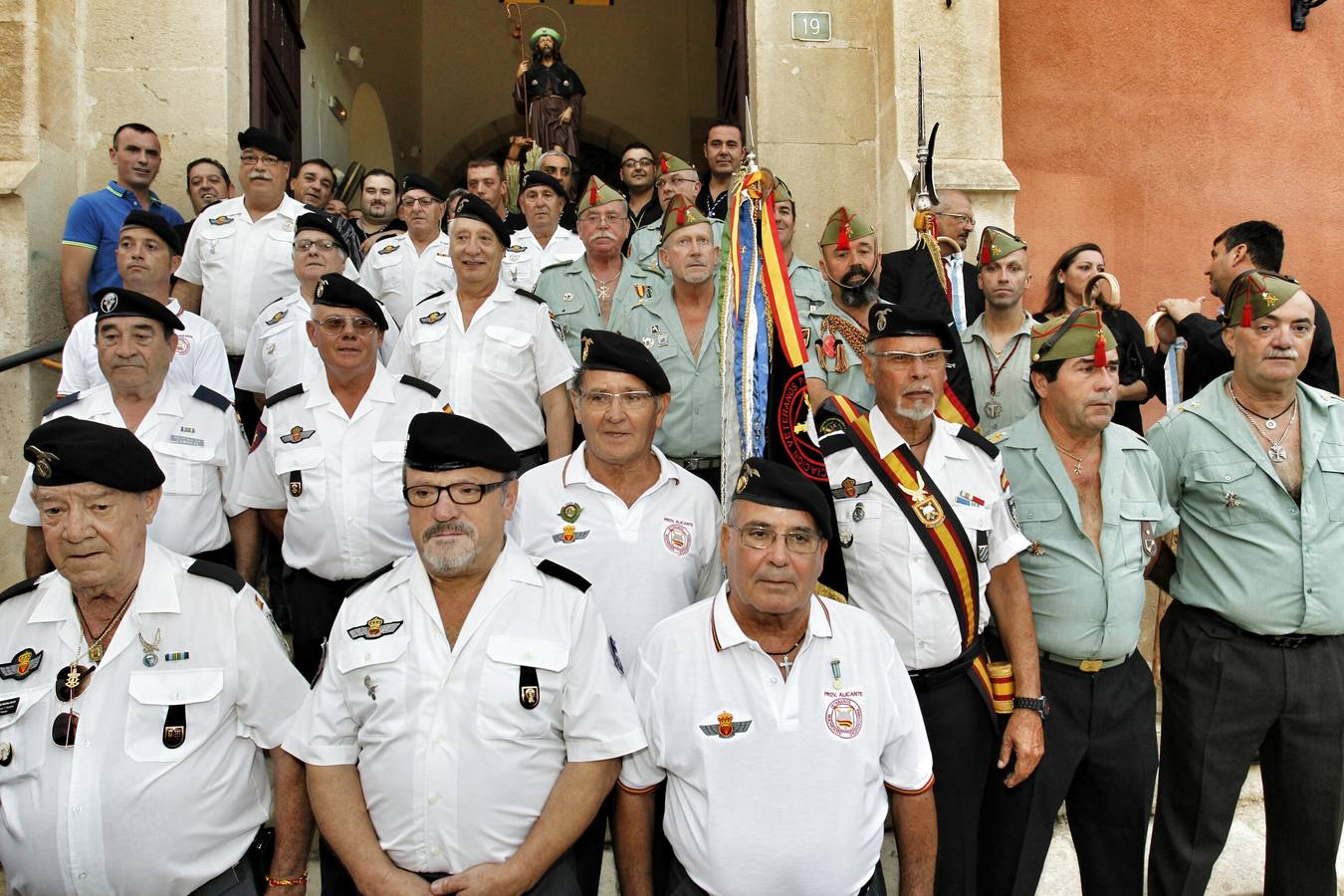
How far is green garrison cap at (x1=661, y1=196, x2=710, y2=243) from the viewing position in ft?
13.8

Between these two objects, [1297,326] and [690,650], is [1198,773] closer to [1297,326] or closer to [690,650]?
[1297,326]

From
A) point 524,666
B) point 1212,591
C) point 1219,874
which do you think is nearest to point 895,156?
point 1212,591

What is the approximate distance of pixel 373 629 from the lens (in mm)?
2609

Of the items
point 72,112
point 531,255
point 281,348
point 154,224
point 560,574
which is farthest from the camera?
point 72,112

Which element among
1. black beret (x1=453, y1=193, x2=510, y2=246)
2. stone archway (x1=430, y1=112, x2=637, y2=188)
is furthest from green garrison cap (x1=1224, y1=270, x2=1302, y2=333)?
stone archway (x1=430, y1=112, x2=637, y2=188)

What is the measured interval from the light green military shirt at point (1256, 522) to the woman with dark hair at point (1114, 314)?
1.19 m

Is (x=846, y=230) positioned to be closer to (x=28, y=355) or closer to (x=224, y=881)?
(x=224, y=881)

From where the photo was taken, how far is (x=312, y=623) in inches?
142

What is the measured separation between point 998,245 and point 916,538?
187 cm

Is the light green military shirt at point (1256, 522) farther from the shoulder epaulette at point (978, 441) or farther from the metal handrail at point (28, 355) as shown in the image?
the metal handrail at point (28, 355)

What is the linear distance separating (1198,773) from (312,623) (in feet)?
9.77

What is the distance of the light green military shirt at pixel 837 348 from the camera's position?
160 inches

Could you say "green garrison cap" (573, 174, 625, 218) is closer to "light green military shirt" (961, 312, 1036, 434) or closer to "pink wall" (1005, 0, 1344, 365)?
"light green military shirt" (961, 312, 1036, 434)

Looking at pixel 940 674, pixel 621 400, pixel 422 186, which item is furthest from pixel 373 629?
pixel 422 186
